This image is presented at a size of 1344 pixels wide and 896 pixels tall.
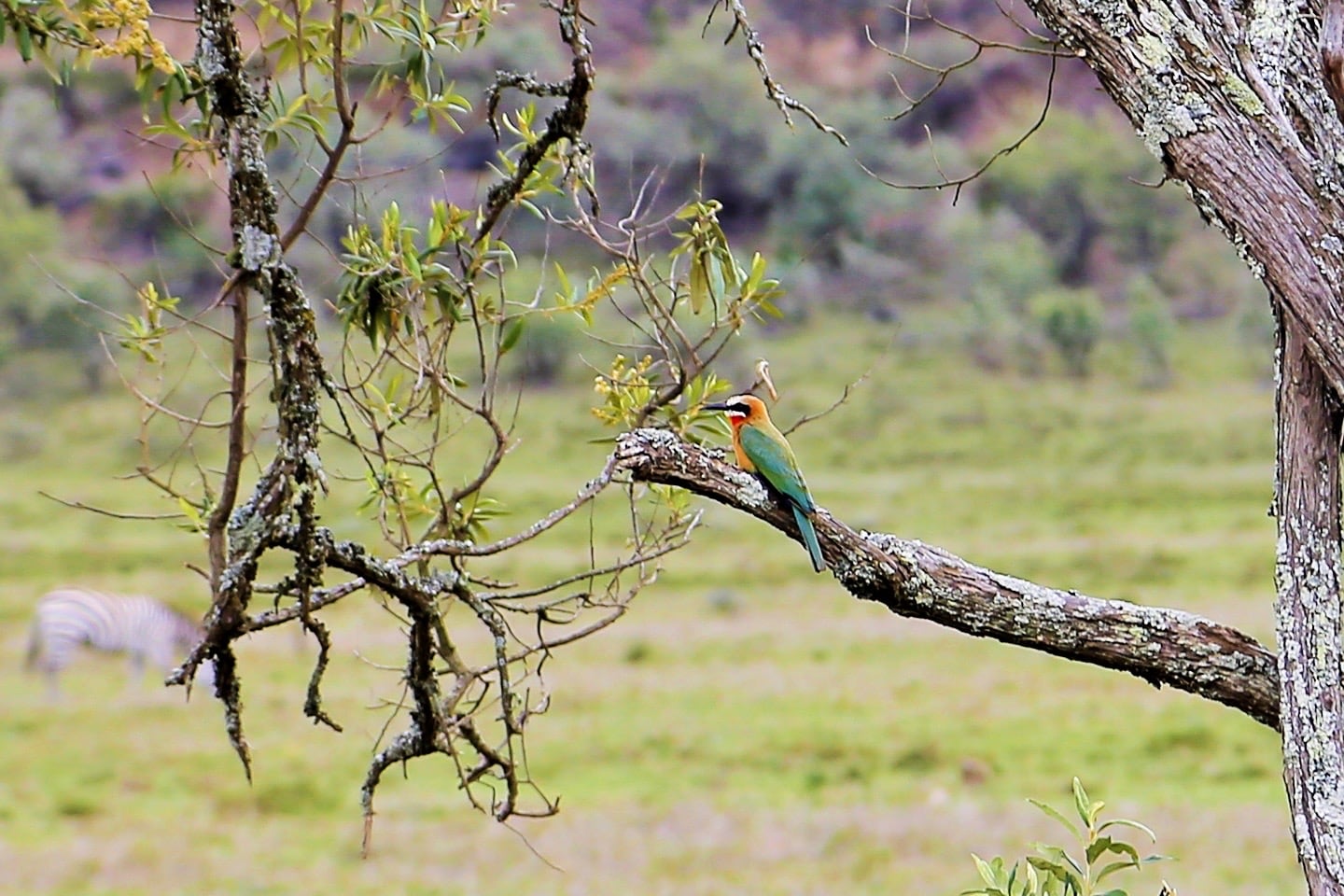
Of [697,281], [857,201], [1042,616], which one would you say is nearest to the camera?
[1042,616]

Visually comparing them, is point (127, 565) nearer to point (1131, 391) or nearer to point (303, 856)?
point (303, 856)

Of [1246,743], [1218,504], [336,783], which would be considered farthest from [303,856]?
[1218,504]

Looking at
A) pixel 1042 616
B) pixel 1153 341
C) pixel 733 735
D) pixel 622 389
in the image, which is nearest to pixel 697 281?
pixel 622 389

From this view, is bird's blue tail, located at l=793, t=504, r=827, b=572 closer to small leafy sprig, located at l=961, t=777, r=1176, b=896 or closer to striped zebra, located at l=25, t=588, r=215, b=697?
small leafy sprig, located at l=961, t=777, r=1176, b=896

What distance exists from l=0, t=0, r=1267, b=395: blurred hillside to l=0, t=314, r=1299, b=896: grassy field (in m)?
13.2

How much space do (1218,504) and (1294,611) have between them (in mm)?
31430

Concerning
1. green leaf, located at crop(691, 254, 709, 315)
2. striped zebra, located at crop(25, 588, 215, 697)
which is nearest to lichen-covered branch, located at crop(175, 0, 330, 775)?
green leaf, located at crop(691, 254, 709, 315)

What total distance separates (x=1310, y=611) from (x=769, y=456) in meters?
1.74

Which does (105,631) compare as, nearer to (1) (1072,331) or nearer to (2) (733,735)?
(2) (733,735)

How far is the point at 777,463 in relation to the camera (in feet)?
14.4

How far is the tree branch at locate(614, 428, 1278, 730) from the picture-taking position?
128 inches

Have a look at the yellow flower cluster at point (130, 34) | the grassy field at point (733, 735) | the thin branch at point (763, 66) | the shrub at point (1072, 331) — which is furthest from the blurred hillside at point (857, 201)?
the thin branch at point (763, 66)

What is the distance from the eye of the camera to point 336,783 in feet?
56.9

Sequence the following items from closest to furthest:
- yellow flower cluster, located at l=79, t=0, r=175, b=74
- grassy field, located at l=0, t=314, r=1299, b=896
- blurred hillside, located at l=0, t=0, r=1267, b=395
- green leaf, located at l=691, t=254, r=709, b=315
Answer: yellow flower cluster, located at l=79, t=0, r=175, b=74 < green leaf, located at l=691, t=254, r=709, b=315 < grassy field, located at l=0, t=314, r=1299, b=896 < blurred hillside, located at l=0, t=0, r=1267, b=395
